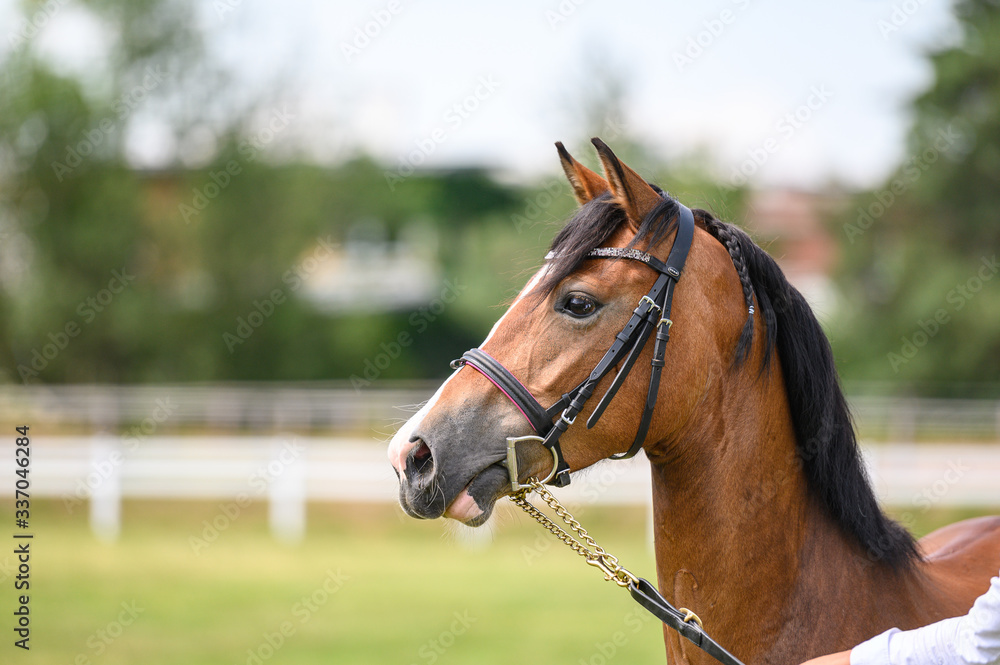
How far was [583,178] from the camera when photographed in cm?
254

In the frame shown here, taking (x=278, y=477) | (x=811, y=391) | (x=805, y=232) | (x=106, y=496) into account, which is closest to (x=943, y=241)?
(x=805, y=232)

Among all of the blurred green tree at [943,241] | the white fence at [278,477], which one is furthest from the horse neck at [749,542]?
the blurred green tree at [943,241]

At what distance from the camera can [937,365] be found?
65.6ft

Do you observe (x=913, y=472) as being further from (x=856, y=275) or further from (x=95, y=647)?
(x=856, y=275)

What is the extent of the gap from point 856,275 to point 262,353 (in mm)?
16997

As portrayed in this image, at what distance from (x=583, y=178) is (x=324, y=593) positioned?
22.3 feet

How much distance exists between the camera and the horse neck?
2307 millimetres

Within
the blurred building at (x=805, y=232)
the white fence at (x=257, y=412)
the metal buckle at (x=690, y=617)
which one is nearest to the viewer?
the metal buckle at (x=690, y=617)

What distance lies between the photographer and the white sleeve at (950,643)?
1623mm

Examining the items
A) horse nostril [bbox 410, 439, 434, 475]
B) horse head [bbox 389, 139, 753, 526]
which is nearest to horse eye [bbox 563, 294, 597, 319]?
horse head [bbox 389, 139, 753, 526]

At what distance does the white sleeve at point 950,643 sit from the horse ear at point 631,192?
4.11 feet

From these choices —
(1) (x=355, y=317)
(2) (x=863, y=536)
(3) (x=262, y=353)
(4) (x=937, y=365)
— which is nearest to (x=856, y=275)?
(4) (x=937, y=365)

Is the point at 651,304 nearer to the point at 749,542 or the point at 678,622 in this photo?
the point at 749,542

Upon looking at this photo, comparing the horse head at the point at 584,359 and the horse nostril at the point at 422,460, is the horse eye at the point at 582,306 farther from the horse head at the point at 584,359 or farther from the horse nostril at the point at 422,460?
the horse nostril at the point at 422,460
